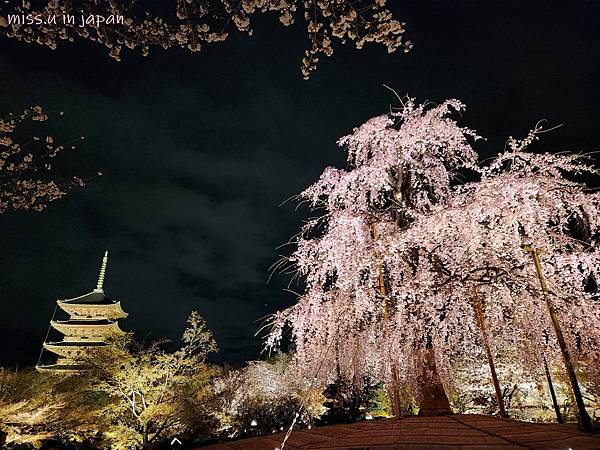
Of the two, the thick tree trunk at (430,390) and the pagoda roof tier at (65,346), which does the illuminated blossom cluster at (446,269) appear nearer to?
the thick tree trunk at (430,390)

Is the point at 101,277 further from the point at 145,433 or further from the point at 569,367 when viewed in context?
the point at 569,367

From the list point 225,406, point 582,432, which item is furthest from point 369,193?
point 225,406

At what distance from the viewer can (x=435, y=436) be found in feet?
19.5

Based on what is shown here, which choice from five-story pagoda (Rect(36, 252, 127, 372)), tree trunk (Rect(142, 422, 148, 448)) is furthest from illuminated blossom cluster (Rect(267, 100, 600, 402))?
five-story pagoda (Rect(36, 252, 127, 372))

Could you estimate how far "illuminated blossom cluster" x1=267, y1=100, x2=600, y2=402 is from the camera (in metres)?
7.84

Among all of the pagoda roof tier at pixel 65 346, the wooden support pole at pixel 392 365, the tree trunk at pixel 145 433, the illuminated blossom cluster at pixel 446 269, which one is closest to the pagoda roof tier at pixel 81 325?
the pagoda roof tier at pixel 65 346

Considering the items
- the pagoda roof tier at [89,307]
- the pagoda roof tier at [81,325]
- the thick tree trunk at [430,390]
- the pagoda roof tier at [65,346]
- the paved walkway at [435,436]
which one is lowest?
the paved walkway at [435,436]

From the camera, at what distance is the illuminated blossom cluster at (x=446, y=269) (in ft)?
25.7

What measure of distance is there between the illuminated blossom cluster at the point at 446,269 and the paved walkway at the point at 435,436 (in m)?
1.25

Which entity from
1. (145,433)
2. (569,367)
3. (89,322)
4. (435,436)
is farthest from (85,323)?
(569,367)

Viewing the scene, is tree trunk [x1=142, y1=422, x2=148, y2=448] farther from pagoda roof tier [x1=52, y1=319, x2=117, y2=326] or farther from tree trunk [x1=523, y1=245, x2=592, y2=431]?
pagoda roof tier [x1=52, y1=319, x2=117, y2=326]

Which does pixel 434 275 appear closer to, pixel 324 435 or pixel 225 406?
pixel 324 435

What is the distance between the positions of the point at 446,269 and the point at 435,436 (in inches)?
145

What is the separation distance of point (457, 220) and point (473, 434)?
392 centimetres
